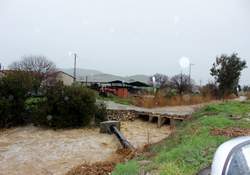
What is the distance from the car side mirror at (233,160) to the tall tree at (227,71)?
3169 centimetres

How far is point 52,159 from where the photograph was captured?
34.8ft

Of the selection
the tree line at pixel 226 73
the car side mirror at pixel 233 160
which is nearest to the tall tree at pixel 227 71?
the tree line at pixel 226 73

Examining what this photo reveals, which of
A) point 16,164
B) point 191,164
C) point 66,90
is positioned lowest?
point 16,164

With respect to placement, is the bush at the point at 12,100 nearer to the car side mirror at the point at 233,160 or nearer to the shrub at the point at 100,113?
the shrub at the point at 100,113

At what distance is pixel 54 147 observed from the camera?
12.4 metres

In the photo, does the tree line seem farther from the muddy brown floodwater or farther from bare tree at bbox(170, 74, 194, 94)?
the muddy brown floodwater

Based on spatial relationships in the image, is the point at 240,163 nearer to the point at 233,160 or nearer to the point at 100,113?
the point at 233,160

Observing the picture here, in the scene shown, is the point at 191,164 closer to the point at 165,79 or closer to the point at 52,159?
the point at 52,159

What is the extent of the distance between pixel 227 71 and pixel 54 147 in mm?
24622

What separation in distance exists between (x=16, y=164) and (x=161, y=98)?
61.7 ft

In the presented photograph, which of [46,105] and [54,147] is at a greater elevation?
[46,105]

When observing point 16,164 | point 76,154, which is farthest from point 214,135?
point 16,164

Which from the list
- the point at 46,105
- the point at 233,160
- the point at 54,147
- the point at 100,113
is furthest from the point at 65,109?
the point at 233,160

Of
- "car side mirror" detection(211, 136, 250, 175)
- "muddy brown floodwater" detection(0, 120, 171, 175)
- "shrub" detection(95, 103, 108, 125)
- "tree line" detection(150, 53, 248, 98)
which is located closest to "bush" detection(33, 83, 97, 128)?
"shrub" detection(95, 103, 108, 125)
